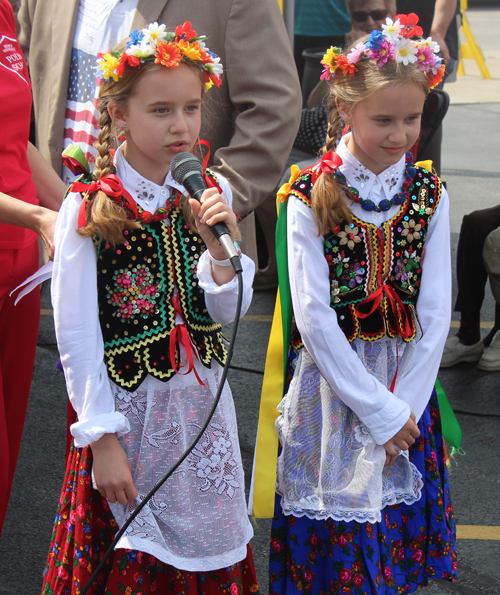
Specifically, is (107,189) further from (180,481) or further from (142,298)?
(180,481)

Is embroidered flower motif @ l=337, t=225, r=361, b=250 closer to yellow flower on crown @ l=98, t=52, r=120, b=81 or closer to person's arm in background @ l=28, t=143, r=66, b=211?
yellow flower on crown @ l=98, t=52, r=120, b=81

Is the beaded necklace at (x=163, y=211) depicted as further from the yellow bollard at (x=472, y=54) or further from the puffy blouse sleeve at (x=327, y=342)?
the yellow bollard at (x=472, y=54)

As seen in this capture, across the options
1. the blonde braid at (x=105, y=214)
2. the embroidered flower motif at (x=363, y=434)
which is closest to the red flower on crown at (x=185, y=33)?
the blonde braid at (x=105, y=214)

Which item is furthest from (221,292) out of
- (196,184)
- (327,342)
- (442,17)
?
(442,17)

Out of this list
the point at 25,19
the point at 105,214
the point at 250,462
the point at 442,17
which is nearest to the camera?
the point at 105,214

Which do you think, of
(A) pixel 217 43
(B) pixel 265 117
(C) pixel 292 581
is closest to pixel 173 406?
(C) pixel 292 581

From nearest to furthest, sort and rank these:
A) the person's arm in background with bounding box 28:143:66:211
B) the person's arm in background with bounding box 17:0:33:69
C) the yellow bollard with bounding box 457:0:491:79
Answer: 1. the person's arm in background with bounding box 28:143:66:211
2. the person's arm in background with bounding box 17:0:33:69
3. the yellow bollard with bounding box 457:0:491:79

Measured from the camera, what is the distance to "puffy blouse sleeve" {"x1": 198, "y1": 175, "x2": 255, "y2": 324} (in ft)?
5.75

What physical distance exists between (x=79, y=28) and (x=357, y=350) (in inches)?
61.5

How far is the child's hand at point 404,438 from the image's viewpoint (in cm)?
201

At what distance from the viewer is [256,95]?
8.28ft

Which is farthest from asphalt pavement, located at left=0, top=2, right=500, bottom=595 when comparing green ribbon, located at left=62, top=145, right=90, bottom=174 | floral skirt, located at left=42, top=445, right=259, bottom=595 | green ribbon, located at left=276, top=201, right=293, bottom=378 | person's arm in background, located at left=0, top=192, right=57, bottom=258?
green ribbon, located at left=62, top=145, right=90, bottom=174

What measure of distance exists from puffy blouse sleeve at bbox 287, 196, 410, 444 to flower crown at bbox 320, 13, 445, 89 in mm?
440

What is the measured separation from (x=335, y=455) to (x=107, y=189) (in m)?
0.97
